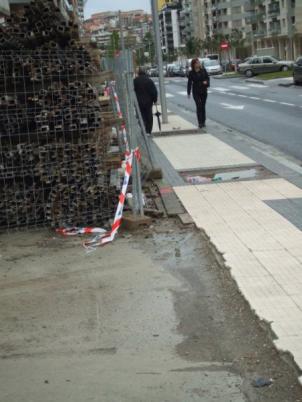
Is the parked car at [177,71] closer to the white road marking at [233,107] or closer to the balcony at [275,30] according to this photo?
the balcony at [275,30]

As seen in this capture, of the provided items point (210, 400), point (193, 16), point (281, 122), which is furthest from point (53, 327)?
point (193, 16)

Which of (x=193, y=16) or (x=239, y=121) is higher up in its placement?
(x=193, y=16)

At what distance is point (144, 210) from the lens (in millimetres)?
8594

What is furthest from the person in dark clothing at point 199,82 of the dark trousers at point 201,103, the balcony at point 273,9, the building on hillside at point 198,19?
the building on hillside at point 198,19

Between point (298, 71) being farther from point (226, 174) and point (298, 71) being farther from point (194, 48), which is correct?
point (194, 48)

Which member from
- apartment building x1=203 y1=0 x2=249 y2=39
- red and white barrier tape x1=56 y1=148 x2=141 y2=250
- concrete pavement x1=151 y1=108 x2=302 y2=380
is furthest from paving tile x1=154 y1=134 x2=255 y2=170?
apartment building x1=203 y1=0 x2=249 y2=39

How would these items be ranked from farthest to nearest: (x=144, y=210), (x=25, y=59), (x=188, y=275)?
(x=144, y=210) → (x=25, y=59) → (x=188, y=275)

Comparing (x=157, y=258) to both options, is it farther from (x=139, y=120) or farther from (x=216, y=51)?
(x=216, y=51)

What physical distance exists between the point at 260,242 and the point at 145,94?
34.4 ft

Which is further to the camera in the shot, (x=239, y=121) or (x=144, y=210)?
(x=239, y=121)

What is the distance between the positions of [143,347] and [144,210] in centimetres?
410

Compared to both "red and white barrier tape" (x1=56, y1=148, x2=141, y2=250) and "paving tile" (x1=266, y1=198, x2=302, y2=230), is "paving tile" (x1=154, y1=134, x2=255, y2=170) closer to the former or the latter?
"paving tile" (x1=266, y1=198, x2=302, y2=230)

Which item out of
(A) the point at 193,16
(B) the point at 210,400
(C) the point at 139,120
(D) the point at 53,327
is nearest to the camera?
(B) the point at 210,400

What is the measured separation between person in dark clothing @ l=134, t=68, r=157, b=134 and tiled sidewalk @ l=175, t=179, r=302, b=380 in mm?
6949
